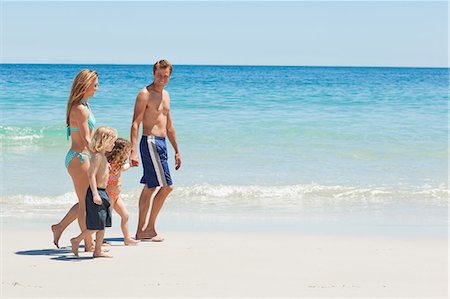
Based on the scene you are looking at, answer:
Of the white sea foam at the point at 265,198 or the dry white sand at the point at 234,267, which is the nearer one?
the dry white sand at the point at 234,267

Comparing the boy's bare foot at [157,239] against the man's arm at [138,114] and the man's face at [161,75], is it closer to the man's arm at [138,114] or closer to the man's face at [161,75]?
the man's arm at [138,114]

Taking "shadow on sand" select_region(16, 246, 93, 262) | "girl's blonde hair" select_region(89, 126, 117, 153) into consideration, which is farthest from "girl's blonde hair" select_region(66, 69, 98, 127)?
"shadow on sand" select_region(16, 246, 93, 262)

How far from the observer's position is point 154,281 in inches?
191

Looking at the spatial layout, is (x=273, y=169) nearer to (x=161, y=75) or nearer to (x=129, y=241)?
(x=161, y=75)

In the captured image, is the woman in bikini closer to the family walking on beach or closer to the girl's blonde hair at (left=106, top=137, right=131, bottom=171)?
the family walking on beach

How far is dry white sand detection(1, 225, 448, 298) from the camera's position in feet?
15.3

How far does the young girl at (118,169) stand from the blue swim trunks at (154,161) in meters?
0.46

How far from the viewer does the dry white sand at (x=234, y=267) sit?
15.3 feet

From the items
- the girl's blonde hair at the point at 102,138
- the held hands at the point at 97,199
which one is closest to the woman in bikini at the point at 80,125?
the girl's blonde hair at the point at 102,138

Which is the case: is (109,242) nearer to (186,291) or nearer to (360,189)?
(186,291)

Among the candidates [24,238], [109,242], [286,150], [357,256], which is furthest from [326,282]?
[286,150]

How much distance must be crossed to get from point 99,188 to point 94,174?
135 mm

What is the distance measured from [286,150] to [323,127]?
340cm

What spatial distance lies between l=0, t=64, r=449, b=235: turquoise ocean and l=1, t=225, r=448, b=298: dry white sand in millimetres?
→ 712
